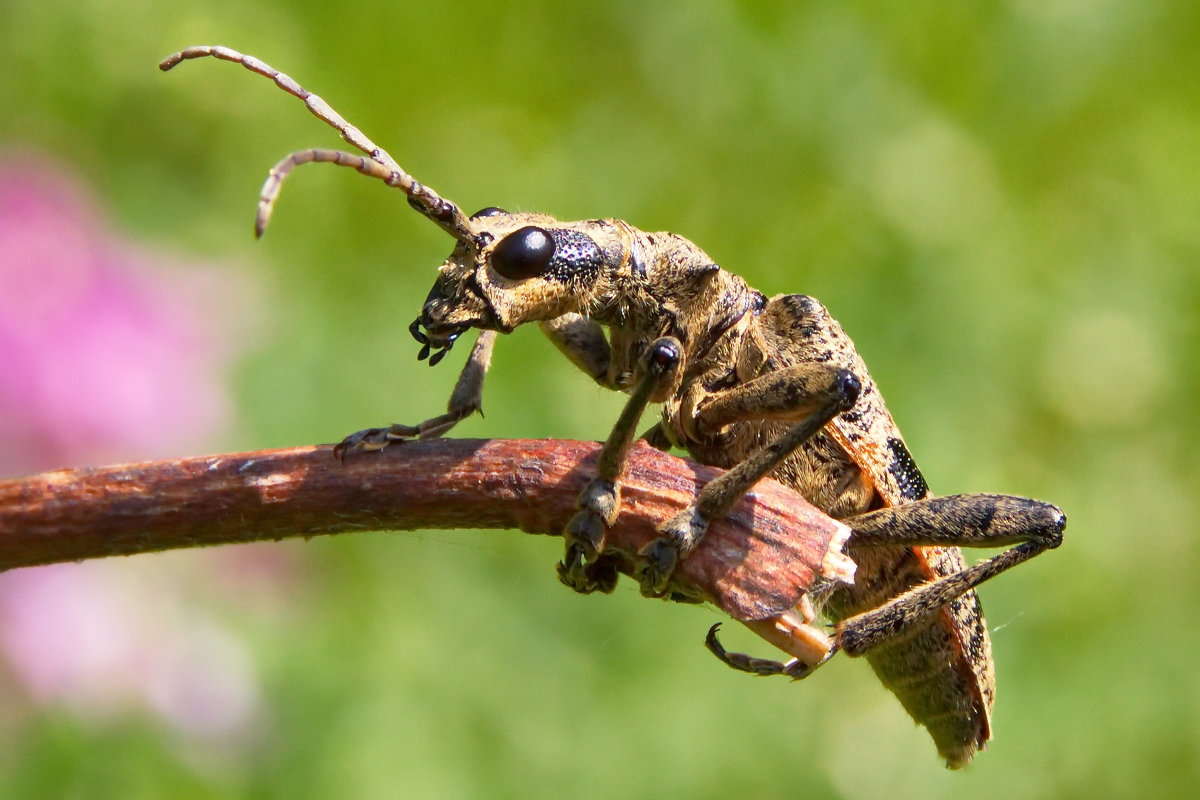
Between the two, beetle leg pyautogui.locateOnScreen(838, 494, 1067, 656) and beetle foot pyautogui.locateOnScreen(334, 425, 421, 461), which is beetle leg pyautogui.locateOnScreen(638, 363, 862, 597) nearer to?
beetle leg pyautogui.locateOnScreen(838, 494, 1067, 656)

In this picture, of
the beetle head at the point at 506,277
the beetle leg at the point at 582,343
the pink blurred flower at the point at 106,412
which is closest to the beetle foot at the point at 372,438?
the beetle head at the point at 506,277


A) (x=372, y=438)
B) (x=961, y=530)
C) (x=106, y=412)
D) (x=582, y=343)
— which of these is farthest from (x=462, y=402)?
(x=106, y=412)

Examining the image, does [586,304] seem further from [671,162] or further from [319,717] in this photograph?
[671,162]

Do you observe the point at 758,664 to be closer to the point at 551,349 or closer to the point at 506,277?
the point at 506,277

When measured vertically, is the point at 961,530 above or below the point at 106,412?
above

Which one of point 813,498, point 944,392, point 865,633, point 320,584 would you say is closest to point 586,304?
point 813,498

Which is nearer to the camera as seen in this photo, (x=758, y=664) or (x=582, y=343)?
(x=758, y=664)

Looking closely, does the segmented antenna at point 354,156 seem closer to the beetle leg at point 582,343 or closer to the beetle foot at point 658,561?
the beetle leg at point 582,343
